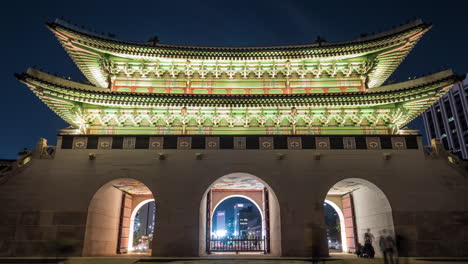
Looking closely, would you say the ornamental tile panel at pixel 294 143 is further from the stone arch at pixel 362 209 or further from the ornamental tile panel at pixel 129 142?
the ornamental tile panel at pixel 129 142

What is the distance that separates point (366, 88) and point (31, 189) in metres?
18.3

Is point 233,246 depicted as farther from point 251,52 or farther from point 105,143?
point 251,52

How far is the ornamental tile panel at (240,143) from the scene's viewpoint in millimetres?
15266

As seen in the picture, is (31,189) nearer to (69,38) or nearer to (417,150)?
(69,38)

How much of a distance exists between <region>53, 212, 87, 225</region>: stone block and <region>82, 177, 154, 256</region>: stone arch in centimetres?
25

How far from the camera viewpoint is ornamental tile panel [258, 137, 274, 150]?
1527 cm

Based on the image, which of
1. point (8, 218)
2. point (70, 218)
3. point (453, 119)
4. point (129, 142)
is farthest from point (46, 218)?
point (453, 119)

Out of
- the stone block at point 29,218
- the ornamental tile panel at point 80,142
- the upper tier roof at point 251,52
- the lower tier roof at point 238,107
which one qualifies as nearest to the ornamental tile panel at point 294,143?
the lower tier roof at point 238,107

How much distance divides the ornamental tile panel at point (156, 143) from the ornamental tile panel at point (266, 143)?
198 inches

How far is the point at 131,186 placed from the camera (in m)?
17.3

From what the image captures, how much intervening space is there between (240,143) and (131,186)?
7045 millimetres

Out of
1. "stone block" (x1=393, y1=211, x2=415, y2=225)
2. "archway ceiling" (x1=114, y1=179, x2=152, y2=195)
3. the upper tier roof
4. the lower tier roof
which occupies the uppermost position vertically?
the upper tier roof

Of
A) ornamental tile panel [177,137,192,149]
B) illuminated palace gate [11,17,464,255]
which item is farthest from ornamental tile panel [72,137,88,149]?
ornamental tile panel [177,137,192,149]

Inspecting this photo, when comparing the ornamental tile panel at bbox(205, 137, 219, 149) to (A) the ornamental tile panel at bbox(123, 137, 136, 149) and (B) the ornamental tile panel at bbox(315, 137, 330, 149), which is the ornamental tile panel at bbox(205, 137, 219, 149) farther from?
(B) the ornamental tile panel at bbox(315, 137, 330, 149)
